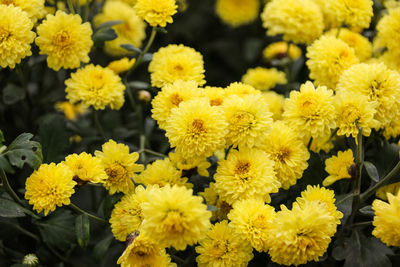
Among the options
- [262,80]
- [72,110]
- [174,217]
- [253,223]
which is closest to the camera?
[174,217]

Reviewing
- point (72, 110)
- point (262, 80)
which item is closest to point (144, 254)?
point (262, 80)

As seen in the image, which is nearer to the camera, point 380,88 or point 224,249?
point 224,249

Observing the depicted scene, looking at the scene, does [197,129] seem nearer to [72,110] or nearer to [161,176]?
[161,176]

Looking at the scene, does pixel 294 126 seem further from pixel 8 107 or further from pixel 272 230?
pixel 8 107

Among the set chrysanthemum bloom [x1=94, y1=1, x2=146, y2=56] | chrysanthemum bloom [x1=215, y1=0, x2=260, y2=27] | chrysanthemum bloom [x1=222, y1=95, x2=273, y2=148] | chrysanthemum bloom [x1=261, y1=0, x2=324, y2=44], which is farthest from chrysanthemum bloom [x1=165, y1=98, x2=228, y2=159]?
A: chrysanthemum bloom [x1=215, y1=0, x2=260, y2=27]

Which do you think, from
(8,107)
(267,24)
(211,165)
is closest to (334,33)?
(267,24)

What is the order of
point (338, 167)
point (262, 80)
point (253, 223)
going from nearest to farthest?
1. point (253, 223)
2. point (338, 167)
3. point (262, 80)

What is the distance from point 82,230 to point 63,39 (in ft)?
1.84

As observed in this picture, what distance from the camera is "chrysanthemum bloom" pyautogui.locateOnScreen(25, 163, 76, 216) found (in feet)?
3.44

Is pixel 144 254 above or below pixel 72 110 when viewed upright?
above

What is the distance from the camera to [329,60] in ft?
4.42

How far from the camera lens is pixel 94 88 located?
1.33 metres

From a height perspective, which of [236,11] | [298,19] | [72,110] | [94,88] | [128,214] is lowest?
[72,110]

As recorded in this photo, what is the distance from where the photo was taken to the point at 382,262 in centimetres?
112
